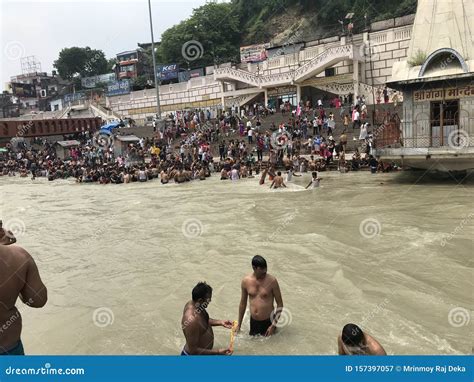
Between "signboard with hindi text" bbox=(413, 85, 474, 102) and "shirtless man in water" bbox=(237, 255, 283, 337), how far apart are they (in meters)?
14.9

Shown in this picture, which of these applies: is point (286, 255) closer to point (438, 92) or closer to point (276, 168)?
point (438, 92)

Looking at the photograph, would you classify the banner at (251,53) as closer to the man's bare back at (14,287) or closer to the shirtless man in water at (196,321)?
the shirtless man in water at (196,321)

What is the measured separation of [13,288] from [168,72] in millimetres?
55924

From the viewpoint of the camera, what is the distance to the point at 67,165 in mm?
33781

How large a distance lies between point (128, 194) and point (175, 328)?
15213mm

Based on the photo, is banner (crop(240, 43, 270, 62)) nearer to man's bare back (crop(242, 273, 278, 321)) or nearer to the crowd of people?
the crowd of people

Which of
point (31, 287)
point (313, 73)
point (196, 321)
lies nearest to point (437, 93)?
point (196, 321)

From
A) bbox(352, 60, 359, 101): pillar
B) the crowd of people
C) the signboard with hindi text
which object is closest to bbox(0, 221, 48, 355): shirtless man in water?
the crowd of people

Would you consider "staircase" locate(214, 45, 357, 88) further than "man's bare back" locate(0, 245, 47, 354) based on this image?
Yes

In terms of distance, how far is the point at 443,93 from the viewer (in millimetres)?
17719

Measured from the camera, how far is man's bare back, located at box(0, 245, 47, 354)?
3.60m

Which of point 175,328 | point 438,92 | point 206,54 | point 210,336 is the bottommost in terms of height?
point 175,328

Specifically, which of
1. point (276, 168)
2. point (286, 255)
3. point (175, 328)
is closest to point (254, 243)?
point (286, 255)

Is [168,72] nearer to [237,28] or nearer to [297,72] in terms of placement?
[237,28]
